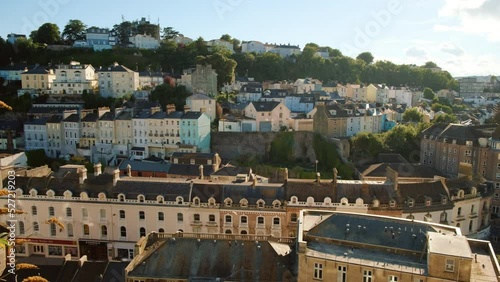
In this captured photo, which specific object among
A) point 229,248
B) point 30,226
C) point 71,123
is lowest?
point 30,226

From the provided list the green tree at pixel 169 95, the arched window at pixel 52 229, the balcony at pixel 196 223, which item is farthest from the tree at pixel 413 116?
the arched window at pixel 52 229

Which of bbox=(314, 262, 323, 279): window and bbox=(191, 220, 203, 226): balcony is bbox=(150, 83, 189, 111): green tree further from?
bbox=(314, 262, 323, 279): window

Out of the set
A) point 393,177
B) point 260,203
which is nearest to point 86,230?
point 260,203

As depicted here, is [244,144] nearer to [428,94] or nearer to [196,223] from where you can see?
[196,223]

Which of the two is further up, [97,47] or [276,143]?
[97,47]

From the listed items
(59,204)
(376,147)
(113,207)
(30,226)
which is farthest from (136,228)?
(376,147)

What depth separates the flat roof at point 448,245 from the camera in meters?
18.2

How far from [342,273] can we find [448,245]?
15.3ft

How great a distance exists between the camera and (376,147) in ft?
196

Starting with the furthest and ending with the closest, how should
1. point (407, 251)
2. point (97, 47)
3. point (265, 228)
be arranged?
point (97, 47) < point (265, 228) < point (407, 251)

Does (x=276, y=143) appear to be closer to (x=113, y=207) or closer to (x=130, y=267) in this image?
(x=113, y=207)

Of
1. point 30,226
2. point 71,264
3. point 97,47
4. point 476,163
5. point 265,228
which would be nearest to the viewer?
point 71,264

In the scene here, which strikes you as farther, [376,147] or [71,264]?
[376,147]

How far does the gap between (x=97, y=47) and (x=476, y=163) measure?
78204 millimetres
